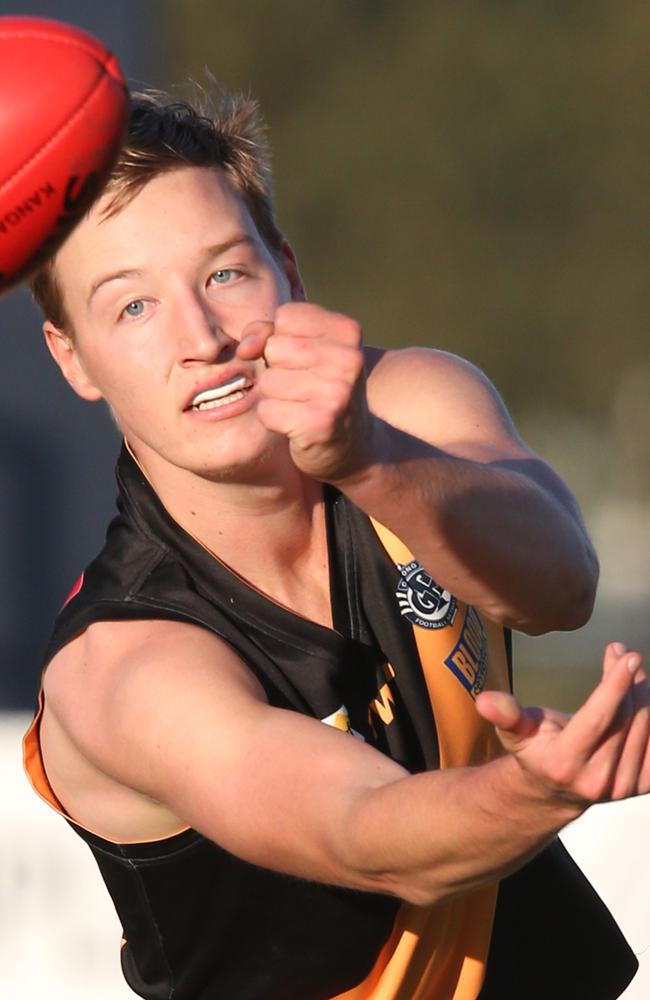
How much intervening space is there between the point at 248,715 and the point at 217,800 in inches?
5.1

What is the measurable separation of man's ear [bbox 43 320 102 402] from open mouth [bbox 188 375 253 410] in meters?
0.37

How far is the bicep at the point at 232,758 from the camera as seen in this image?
243cm

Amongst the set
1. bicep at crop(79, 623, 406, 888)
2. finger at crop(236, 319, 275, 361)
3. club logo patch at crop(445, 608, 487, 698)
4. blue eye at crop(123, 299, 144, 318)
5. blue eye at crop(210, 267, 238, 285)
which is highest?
finger at crop(236, 319, 275, 361)

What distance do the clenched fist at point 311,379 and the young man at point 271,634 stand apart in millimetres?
16

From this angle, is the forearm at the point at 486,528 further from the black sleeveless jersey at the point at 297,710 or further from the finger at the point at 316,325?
the black sleeveless jersey at the point at 297,710

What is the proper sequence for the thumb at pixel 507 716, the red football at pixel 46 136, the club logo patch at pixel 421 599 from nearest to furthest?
the thumb at pixel 507 716 → the red football at pixel 46 136 → the club logo patch at pixel 421 599

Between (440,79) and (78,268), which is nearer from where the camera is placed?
(78,268)

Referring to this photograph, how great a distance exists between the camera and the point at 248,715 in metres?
2.61

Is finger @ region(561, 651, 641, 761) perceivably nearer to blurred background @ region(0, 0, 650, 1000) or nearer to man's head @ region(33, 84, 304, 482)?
man's head @ region(33, 84, 304, 482)

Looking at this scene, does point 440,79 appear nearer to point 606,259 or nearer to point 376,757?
point 606,259

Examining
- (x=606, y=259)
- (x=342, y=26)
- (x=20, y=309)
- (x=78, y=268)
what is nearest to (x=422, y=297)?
(x=606, y=259)

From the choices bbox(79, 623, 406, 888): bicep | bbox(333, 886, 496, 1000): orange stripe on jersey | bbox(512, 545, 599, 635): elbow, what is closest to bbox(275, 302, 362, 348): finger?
bbox(79, 623, 406, 888): bicep

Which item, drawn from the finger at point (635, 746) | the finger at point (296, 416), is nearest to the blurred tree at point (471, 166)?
the finger at point (296, 416)

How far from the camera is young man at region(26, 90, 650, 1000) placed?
96.3 inches
